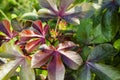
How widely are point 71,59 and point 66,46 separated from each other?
45 mm

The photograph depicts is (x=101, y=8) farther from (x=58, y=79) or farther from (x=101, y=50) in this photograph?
(x=58, y=79)

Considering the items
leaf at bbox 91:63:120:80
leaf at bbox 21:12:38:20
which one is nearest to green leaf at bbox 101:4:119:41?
leaf at bbox 91:63:120:80

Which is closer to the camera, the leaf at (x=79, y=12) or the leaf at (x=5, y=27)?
the leaf at (x=79, y=12)

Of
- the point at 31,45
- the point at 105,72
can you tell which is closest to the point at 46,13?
the point at 31,45

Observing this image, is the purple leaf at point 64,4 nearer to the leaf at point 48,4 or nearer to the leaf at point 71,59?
the leaf at point 48,4

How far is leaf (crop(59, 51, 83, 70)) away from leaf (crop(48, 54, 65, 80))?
18 mm

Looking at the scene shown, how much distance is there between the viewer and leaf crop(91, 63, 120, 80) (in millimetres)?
795

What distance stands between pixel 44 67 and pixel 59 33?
0.14 meters

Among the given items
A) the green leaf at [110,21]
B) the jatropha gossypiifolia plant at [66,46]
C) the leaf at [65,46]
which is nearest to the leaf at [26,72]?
the jatropha gossypiifolia plant at [66,46]

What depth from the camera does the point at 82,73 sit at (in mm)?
808

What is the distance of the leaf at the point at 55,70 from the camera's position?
0.77m

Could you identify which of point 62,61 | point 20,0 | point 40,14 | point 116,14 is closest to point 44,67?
point 62,61

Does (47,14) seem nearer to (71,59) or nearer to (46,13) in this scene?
(46,13)

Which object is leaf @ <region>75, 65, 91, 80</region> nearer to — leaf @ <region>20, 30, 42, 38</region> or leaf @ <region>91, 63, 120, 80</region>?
leaf @ <region>91, 63, 120, 80</region>
